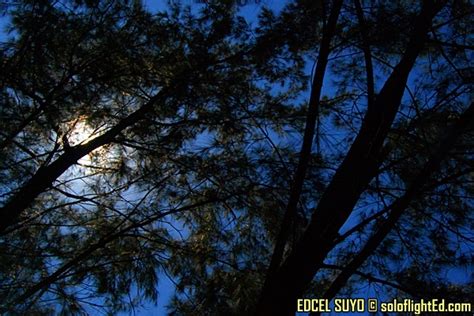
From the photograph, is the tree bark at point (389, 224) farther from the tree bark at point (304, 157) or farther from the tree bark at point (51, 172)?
the tree bark at point (51, 172)

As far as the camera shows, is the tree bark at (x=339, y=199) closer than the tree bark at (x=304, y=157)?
Yes

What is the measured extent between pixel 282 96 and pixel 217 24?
0.59m

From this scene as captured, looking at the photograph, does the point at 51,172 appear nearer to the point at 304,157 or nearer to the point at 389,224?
the point at 304,157

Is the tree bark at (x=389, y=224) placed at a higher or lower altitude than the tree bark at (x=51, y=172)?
lower

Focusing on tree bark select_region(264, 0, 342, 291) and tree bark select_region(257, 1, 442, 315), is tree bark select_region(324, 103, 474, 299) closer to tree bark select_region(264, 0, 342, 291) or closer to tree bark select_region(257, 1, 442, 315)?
tree bark select_region(257, 1, 442, 315)

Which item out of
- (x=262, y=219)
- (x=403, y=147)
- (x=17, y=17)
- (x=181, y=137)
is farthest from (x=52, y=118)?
(x=403, y=147)

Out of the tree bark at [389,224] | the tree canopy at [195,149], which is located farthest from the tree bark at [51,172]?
the tree bark at [389,224]

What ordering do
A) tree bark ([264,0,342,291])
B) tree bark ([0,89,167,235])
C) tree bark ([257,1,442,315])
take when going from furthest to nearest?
tree bark ([0,89,167,235])
tree bark ([264,0,342,291])
tree bark ([257,1,442,315])

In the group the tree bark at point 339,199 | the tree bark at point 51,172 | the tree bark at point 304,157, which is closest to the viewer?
the tree bark at point 339,199

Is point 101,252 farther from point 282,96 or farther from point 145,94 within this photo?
point 282,96

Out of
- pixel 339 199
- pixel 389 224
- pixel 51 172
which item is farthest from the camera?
pixel 51 172

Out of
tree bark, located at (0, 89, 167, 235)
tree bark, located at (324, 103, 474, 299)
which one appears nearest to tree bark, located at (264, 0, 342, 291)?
tree bark, located at (324, 103, 474, 299)

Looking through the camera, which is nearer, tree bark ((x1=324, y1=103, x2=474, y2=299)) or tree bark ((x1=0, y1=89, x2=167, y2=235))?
tree bark ((x1=324, y1=103, x2=474, y2=299))

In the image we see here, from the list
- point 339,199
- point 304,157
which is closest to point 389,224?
point 339,199
